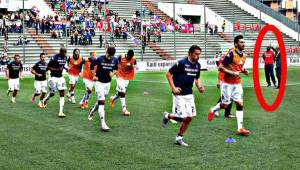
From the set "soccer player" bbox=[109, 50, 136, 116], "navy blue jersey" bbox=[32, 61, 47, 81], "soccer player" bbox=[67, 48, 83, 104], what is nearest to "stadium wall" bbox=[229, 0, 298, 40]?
"soccer player" bbox=[67, 48, 83, 104]

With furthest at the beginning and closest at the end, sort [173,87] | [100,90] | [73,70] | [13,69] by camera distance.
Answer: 1. [13,69]
2. [73,70]
3. [100,90]
4. [173,87]

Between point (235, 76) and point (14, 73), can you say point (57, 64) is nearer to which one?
point (14, 73)

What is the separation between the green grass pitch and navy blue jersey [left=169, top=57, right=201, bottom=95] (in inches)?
49.5

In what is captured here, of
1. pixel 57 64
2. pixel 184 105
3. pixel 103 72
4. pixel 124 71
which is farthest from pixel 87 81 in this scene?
pixel 184 105

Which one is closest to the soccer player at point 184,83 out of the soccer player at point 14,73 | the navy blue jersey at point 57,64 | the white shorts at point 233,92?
the white shorts at point 233,92

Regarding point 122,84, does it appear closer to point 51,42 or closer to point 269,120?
point 269,120

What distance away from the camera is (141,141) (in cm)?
1149

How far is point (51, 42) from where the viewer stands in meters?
43.1

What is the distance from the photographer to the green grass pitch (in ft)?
30.8

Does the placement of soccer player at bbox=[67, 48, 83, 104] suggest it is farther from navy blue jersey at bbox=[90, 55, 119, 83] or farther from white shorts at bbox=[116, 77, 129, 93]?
navy blue jersey at bbox=[90, 55, 119, 83]

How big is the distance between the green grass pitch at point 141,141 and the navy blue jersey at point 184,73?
1.26m

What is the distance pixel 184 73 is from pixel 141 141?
1864 millimetres

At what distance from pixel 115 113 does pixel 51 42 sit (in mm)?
27768

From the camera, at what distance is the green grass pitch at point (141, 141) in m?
9.40
